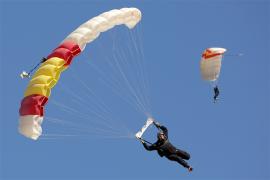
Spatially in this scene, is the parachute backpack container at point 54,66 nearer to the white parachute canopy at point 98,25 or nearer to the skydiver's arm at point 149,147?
the white parachute canopy at point 98,25

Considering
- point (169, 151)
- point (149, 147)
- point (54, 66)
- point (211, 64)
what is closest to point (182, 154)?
point (169, 151)

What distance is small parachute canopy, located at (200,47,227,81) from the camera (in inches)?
1363

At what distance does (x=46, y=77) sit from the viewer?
96.6ft

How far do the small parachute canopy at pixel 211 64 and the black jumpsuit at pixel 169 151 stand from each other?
5024mm

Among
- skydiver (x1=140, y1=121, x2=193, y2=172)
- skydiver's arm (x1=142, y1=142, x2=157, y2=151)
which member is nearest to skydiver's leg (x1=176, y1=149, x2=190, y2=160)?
skydiver (x1=140, y1=121, x2=193, y2=172)

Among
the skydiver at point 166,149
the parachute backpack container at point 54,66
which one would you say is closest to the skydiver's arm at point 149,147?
the skydiver at point 166,149

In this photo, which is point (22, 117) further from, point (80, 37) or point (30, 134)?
point (80, 37)

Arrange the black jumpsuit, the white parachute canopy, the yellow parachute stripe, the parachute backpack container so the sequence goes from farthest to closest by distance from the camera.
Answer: the white parachute canopy
the black jumpsuit
the yellow parachute stripe
the parachute backpack container

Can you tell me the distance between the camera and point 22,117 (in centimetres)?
2903

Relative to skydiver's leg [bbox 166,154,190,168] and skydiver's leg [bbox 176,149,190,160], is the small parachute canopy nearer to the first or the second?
skydiver's leg [bbox 176,149,190,160]

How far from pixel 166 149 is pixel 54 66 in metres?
4.46

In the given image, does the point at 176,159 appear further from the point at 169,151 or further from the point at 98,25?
the point at 98,25

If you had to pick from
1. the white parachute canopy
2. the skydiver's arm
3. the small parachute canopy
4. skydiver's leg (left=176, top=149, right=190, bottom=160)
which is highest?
the small parachute canopy

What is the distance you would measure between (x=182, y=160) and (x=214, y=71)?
555cm
